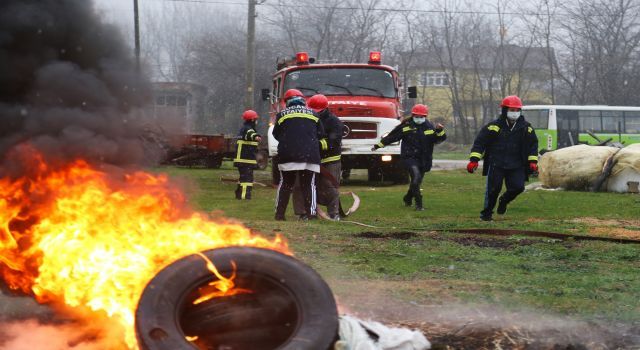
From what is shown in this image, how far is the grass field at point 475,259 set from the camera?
5.13 meters

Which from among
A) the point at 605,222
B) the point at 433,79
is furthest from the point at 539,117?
the point at 433,79

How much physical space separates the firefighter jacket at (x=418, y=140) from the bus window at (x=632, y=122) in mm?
21789

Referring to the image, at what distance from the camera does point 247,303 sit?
402cm

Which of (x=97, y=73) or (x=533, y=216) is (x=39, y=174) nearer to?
(x=97, y=73)

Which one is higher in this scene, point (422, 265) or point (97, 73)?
point (97, 73)

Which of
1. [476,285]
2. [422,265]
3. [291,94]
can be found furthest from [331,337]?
[291,94]

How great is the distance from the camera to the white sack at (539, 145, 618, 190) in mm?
16625

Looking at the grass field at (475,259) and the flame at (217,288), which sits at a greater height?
the flame at (217,288)

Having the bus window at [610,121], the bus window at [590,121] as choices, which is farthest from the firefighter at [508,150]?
the bus window at [610,121]

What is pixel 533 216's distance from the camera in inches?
446

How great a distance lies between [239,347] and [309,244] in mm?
3593

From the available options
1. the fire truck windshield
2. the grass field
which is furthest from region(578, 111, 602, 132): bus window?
the grass field

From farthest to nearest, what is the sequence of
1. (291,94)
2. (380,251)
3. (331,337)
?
(291,94), (380,251), (331,337)

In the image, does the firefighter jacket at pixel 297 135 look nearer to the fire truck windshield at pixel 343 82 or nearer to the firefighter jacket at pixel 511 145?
the firefighter jacket at pixel 511 145
